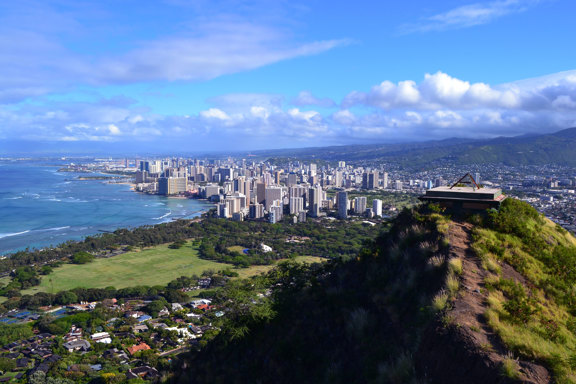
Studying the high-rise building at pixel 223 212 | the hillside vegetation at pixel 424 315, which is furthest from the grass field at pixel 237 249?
the hillside vegetation at pixel 424 315

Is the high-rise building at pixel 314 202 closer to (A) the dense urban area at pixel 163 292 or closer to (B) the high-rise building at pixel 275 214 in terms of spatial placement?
(A) the dense urban area at pixel 163 292

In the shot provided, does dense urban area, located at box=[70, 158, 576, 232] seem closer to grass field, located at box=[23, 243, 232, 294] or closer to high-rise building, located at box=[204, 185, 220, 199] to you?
high-rise building, located at box=[204, 185, 220, 199]

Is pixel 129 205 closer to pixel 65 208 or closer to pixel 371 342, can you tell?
pixel 65 208

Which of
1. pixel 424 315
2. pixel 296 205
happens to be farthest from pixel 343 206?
pixel 424 315

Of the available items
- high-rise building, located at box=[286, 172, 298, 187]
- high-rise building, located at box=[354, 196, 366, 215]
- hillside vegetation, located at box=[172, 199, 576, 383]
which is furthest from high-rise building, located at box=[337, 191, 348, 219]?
hillside vegetation, located at box=[172, 199, 576, 383]

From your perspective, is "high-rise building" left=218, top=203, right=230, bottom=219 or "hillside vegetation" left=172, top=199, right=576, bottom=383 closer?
"hillside vegetation" left=172, top=199, right=576, bottom=383

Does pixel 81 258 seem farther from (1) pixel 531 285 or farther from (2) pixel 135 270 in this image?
(1) pixel 531 285

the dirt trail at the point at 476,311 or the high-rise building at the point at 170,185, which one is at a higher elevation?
the dirt trail at the point at 476,311
